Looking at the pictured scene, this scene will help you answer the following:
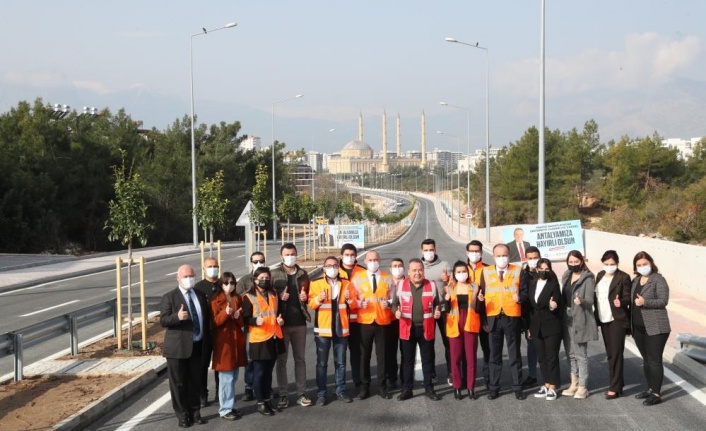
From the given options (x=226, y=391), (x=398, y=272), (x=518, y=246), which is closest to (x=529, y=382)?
(x=398, y=272)

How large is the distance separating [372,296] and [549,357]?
2119 mm

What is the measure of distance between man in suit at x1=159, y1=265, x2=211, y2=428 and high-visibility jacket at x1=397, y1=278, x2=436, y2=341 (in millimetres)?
2281

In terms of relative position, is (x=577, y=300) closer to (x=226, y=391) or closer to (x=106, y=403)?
(x=226, y=391)

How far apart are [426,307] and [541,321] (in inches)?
51.9

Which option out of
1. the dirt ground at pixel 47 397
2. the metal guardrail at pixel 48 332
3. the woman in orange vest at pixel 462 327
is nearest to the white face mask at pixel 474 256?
the woman in orange vest at pixel 462 327

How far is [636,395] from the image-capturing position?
9.58 m

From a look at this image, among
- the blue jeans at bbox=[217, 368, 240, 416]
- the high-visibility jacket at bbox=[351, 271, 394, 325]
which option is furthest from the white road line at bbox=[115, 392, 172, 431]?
the high-visibility jacket at bbox=[351, 271, 394, 325]

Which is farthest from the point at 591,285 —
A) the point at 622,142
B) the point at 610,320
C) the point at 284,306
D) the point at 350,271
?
the point at 622,142

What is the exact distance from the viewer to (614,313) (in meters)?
9.52

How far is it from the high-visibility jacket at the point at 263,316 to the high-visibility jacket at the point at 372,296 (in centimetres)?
113

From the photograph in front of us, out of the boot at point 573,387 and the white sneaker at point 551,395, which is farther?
the boot at point 573,387

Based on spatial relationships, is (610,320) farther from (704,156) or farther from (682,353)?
(704,156)

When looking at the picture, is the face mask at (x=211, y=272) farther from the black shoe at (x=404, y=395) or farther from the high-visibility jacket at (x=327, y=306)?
the black shoe at (x=404, y=395)

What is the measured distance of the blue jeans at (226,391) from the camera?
8906 millimetres
